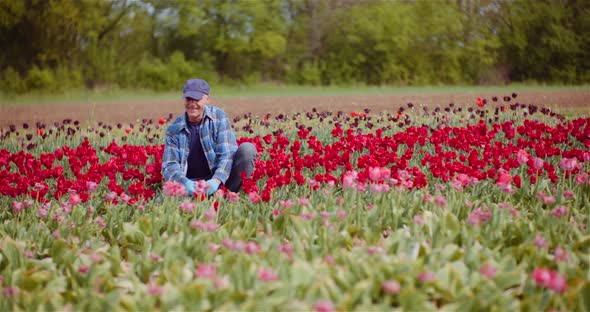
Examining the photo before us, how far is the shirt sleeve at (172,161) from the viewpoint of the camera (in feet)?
14.4

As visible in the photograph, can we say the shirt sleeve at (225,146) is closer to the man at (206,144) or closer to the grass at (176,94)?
the man at (206,144)

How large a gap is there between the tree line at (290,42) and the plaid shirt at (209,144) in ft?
32.6

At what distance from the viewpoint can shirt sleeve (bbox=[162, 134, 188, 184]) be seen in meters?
4.40

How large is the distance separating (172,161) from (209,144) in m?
0.34

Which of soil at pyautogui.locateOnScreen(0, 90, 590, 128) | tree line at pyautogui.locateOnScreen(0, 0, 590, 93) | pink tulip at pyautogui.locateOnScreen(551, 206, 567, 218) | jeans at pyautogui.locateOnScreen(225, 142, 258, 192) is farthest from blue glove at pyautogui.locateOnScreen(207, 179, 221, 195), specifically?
tree line at pyautogui.locateOnScreen(0, 0, 590, 93)

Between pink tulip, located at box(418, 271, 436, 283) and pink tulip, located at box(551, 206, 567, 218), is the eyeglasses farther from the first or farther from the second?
pink tulip, located at box(551, 206, 567, 218)

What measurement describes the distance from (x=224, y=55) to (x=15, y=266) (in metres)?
23.5

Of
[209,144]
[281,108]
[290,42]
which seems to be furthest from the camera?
[290,42]

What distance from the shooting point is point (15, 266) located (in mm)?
3197

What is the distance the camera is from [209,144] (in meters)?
4.71

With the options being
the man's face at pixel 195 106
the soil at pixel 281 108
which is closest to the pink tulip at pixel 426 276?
the man's face at pixel 195 106

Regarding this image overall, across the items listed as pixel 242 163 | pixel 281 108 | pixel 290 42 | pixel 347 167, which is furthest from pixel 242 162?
pixel 290 42

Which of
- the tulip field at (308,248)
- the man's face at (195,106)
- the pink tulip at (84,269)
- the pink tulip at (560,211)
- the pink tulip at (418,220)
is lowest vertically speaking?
the pink tulip at (84,269)

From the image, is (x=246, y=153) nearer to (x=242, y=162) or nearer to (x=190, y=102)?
(x=242, y=162)
